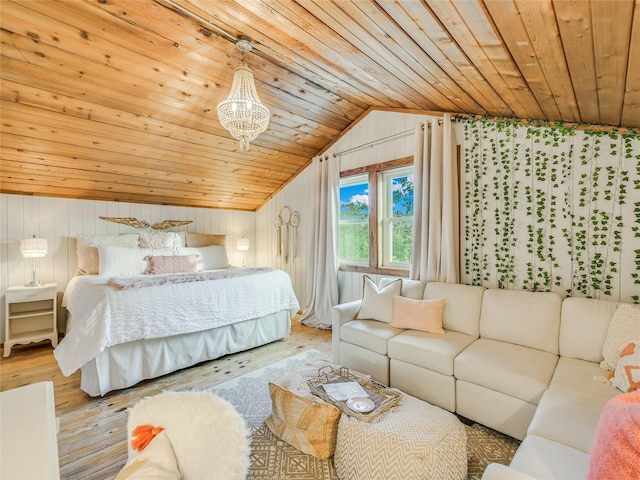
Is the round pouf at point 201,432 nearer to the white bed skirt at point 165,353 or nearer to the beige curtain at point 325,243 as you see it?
the white bed skirt at point 165,353

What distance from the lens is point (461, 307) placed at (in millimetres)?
2576

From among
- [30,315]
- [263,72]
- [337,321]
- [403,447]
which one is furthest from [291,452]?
[30,315]

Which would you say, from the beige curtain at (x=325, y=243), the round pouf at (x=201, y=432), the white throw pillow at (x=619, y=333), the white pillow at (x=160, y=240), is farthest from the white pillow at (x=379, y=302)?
the white pillow at (x=160, y=240)

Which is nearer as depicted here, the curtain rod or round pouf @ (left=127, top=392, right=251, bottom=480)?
round pouf @ (left=127, top=392, right=251, bottom=480)

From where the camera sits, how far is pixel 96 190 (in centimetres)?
375

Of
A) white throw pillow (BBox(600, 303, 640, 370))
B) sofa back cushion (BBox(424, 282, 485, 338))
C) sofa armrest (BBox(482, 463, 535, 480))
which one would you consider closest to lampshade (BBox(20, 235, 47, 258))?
sofa back cushion (BBox(424, 282, 485, 338))

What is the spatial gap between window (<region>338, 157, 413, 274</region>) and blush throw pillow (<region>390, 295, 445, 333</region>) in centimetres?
89

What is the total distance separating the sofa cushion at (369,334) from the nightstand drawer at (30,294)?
3237 mm

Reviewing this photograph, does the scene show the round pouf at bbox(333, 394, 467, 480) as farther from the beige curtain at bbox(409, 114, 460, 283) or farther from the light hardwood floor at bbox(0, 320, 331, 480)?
the beige curtain at bbox(409, 114, 460, 283)

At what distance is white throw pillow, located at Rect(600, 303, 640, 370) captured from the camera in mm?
1779

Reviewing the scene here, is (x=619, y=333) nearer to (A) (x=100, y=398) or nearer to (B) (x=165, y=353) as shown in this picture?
(B) (x=165, y=353)

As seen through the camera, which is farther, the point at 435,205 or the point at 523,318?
the point at 435,205

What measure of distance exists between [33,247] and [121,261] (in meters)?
0.82

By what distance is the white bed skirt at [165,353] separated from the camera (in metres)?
2.36
